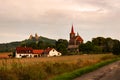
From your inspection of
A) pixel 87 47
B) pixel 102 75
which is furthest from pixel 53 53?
pixel 102 75

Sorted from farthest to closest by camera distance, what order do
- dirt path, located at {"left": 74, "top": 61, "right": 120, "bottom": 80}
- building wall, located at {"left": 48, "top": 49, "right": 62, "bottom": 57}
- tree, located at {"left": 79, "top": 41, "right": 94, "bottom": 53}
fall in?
tree, located at {"left": 79, "top": 41, "right": 94, "bottom": 53}
building wall, located at {"left": 48, "top": 49, "right": 62, "bottom": 57}
dirt path, located at {"left": 74, "top": 61, "right": 120, "bottom": 80}

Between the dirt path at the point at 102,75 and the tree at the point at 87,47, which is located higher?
the tree at the point at 87,47

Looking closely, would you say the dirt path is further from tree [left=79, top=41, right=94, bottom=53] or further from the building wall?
tree [left=79, top=41, right=94, bottom=53]

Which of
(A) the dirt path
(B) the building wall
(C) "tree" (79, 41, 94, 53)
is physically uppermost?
(C) "tree" (79, 41, 94, 53)

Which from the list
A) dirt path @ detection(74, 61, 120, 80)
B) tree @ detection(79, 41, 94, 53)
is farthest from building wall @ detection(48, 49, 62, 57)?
dirt path @ detection(74, 61, 120, 80)

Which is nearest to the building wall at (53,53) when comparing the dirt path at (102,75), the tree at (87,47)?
the tree at (87,47)

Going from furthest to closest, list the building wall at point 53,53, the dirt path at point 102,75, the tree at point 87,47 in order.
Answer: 1. the tree at point 87,47
2. the building wall at point 53,53
3. the dirt path at point 102,75

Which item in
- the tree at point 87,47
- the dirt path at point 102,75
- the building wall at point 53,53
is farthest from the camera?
the tree at point 87,47

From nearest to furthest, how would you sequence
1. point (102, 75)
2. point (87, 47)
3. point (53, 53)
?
point (102, 75) → point (53, 53) → point (87, 47)

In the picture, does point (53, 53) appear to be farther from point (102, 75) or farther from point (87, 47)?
point (102, 75)

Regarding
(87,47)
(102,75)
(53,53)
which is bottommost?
(102,75)

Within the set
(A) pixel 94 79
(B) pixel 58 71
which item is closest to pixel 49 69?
(B) pixel 58 71

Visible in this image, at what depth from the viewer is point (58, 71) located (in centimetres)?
2702

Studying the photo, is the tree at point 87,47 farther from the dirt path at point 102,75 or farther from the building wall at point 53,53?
the dirt path at point 102,75
